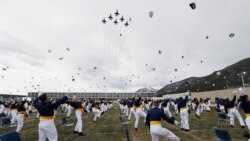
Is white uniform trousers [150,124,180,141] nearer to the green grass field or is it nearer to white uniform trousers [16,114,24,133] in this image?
the green grass field

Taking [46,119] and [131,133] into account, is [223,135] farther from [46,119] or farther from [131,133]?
[131,133]

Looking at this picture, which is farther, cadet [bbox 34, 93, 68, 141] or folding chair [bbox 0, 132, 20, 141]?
cadet [bbox 34, 93, 68, 141]

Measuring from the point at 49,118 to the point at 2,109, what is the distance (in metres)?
34.5

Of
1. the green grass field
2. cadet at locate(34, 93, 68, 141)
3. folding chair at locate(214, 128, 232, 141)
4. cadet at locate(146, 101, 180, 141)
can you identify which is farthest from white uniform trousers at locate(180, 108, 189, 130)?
cadet at locate(34, 93, 68, 141)

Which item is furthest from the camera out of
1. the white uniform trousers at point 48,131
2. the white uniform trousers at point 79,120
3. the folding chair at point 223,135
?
the white uniform trousers at point 79,120

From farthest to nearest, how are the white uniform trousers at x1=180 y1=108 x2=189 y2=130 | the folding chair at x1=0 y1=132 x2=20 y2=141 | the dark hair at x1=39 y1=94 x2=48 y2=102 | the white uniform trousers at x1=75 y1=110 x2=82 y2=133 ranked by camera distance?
the white uniform trousers at x1=180 y1=108 x2=189 y2=130
the white uniform trousers at x1=75 y1=110 x2=82 y2=133
the dark hair at x1=39 y1=94 x2=48 y2=102
the folding chair at x1=0 y1=132 x2=20 y2=141

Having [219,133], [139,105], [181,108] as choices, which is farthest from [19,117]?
[219,133]

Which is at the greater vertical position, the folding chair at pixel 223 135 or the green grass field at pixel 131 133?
the folding chair at pixel 223 135

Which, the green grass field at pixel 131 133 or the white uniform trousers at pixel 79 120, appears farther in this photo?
the white uniform trousers at pixel 79 120

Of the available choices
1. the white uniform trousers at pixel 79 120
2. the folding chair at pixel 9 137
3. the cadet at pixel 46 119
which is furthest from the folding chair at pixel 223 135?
the white uniform trousers at pixel 79 120

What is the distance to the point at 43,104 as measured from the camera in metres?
10.6

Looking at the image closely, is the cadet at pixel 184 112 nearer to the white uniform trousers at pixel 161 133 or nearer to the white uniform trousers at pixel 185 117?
the white uniform trousers at pixel 185 117

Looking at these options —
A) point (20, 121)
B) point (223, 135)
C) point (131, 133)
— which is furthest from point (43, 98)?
point (20, 121)

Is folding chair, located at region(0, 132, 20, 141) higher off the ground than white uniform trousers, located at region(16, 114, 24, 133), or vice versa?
folding chair, located at region(0, 132, 20, 141)
